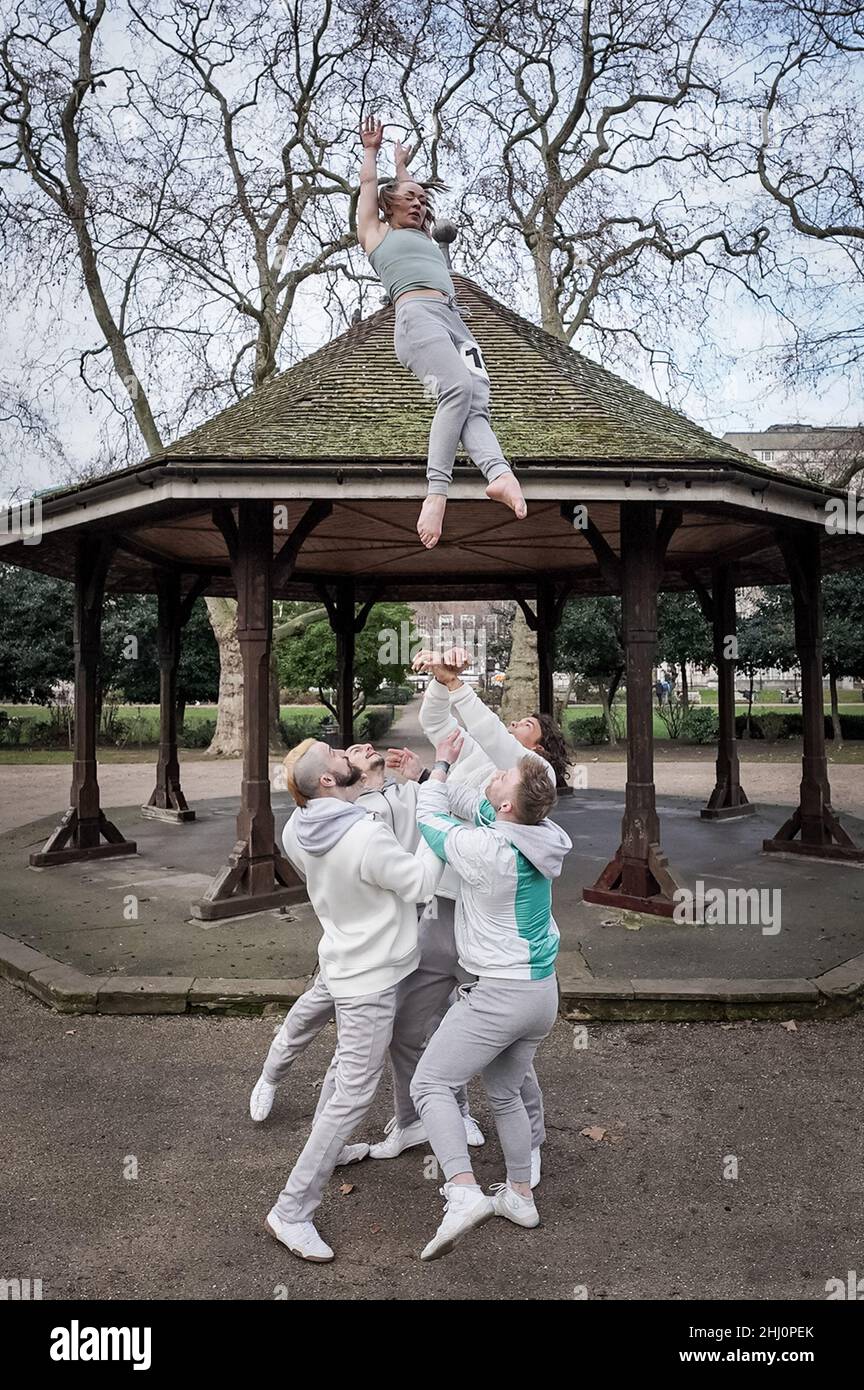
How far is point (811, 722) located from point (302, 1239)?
27.9 feet

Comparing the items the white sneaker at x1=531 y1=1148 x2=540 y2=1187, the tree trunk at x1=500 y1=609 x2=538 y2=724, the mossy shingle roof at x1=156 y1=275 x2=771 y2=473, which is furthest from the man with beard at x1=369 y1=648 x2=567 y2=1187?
the tree trunk at x1=500 y1=609 x2=538 y2=724

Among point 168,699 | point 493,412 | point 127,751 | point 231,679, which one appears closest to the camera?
point 493,412

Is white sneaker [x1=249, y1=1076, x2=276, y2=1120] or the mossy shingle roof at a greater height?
the mossy shingle roof

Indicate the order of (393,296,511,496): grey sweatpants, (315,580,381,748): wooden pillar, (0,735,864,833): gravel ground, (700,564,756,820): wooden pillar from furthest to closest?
(0,735,864,833): gravel ground < (315,580,381,748): wooden pillar < (700,564,756,820): wooden pillar < (393,296,511,496): grey sweatpants

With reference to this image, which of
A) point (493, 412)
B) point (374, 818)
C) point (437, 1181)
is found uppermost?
point (493, 412)

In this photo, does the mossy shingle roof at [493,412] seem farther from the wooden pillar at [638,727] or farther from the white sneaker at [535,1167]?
the white sneaker at [535,1167]

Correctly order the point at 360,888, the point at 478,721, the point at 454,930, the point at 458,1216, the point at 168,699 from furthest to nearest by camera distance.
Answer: the point at 168,699
the point at 454,930
the point at 478,721
the point at 360,888
the point at 458,1216

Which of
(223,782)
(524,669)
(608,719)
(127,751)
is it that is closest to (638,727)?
(223,782)

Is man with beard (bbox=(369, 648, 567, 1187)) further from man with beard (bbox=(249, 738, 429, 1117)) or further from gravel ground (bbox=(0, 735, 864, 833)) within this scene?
gravel ground (bbox=(0, 735, 864, 833))

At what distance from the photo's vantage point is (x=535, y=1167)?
11.9 feet

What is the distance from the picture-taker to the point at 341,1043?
11.0 feet

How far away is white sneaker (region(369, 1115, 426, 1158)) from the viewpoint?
396 cm

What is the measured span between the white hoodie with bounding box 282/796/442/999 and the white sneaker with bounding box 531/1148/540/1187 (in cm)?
89

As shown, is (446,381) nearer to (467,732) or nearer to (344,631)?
(467,732)
